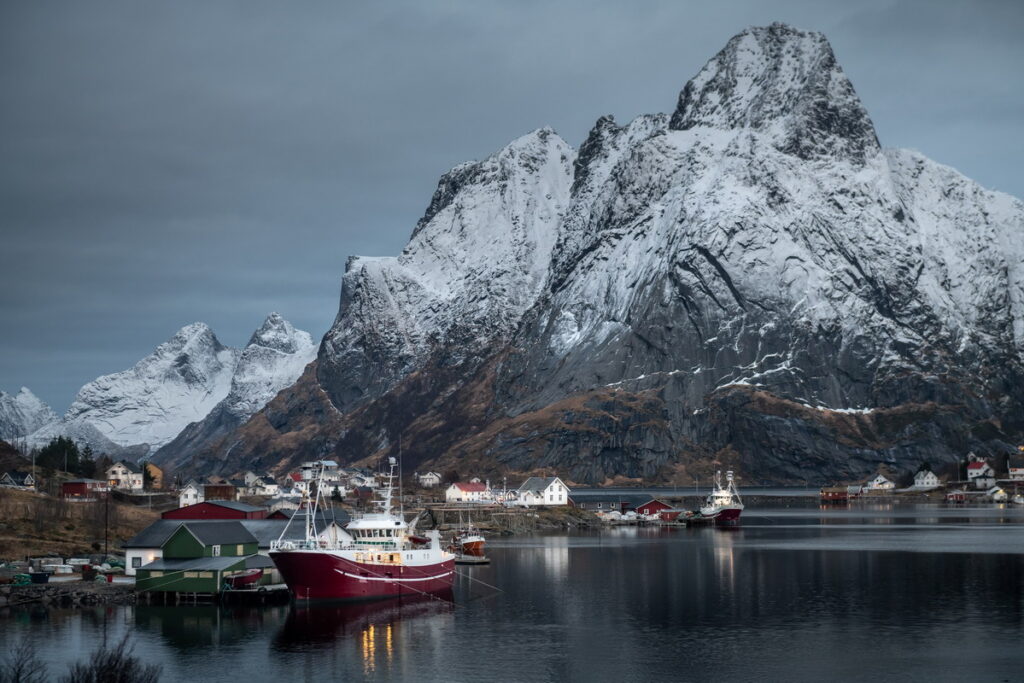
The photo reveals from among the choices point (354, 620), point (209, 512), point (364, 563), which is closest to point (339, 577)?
point (364, 563)

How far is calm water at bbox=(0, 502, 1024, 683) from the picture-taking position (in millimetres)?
68750

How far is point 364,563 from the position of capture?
9475 cm

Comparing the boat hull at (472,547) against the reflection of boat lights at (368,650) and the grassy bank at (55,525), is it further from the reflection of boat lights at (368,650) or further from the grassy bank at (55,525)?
the reflection of boat lights at (368,650)

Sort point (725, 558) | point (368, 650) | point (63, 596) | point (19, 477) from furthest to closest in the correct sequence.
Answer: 1. point (19, 477)
2. point (725, 558)
3. point (63, 596)
4. point (368, 650)

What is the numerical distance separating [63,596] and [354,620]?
26.3 metres

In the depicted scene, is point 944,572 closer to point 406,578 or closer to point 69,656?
point 406,578

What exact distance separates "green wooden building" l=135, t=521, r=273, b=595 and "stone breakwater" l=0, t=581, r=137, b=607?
2.28 meters

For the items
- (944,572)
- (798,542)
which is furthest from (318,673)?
(798,542)

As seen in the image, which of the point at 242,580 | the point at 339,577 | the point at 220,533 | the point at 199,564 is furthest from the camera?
the point at 220,533

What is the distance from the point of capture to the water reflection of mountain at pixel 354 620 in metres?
78.1

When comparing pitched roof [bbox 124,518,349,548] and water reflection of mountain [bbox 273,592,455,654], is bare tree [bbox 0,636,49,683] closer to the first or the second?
water reflection of mountain [bbox 273,592,455,654]

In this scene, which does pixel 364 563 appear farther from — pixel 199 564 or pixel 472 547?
pixel 472 547

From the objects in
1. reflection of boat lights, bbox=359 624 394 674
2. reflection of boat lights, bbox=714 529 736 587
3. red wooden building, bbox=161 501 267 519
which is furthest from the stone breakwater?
reflection of boat lights, bbox=714 529 736 587

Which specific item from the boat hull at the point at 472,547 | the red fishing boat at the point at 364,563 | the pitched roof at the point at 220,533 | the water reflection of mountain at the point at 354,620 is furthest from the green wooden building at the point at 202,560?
the boat hull at the point at 472,547
